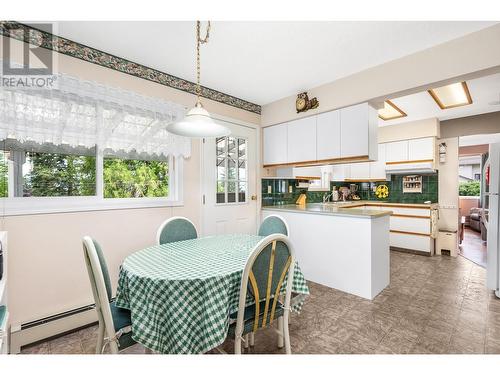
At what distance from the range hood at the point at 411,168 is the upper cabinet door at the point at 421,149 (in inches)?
4.4

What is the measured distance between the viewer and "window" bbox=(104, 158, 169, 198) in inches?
93.6

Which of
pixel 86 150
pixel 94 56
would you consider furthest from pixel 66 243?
pixel 94 56

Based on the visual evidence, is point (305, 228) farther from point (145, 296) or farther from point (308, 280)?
→ point (145, 296)

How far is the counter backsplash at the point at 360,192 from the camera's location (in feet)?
12.6

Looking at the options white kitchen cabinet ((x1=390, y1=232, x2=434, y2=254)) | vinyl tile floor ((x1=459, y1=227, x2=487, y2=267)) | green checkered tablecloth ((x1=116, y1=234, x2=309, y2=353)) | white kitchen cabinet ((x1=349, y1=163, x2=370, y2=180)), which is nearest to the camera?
green checkered tablecloth ((x1=116, y1=234, x2=309, y2=353))

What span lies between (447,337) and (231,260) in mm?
1807

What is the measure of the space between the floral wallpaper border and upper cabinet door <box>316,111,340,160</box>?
4.44ft

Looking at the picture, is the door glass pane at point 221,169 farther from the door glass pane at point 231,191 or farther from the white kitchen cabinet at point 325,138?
the white kitchen cabinet at point 325,138

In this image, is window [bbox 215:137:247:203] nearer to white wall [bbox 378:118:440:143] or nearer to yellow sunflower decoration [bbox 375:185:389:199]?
white wall [bbox 378:118:440:143]

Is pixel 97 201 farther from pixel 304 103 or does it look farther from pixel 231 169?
pixel 304 103

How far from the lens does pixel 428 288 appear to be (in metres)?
2.84

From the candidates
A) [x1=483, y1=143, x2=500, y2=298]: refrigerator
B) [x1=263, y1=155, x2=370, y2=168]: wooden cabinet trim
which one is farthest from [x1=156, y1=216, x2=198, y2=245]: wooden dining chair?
[x1=483, y1=143, x2=500, y2=298]: refrigerator

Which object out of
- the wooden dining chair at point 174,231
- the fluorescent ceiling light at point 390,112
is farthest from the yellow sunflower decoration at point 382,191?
the wooden dining chair at point 174,231

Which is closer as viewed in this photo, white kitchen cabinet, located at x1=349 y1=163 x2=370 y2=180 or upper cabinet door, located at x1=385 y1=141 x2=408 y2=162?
upper cabinet door, located at x1=385 y1=141 x2=408 y2=162
